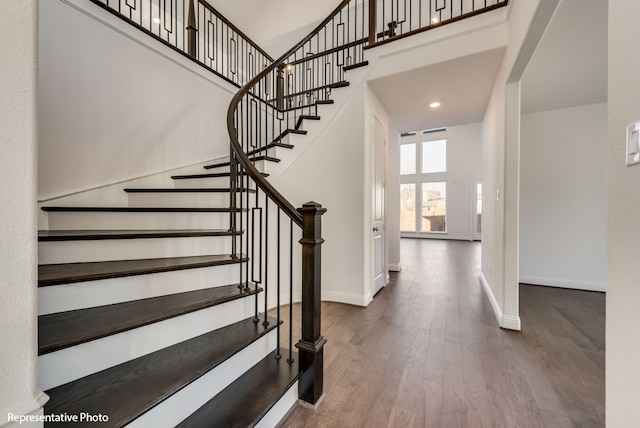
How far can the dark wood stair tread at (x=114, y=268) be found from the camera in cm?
121

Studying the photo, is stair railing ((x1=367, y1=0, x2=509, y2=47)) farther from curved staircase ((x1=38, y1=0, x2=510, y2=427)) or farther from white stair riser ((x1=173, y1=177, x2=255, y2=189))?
white stair riser ((x1=173, y1=177, x2=255, y2=189))

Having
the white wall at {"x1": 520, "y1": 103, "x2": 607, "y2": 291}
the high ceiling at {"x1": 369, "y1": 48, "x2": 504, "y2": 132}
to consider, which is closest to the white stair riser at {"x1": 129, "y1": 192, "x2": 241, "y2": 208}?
the high ceiling at {"x1": 369, "y1": 48, "x2": 504, "y2": 132}

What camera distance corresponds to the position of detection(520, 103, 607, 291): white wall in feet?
11.6

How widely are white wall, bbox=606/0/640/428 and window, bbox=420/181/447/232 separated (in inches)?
372

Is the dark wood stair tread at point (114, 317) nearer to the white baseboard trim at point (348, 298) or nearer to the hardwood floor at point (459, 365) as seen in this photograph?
the hardwood floor at point (459, 365)

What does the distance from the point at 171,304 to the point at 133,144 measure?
7.01 ft

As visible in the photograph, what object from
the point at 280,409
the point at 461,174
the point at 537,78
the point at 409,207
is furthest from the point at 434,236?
the point at 280,409

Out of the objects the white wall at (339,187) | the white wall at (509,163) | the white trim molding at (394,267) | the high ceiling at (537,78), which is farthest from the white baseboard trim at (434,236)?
the white wall at (339,187)

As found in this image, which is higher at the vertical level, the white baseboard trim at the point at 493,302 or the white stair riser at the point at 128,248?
the white stair riser at the point at 128,248

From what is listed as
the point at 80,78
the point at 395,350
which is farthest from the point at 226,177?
the point at 395,350

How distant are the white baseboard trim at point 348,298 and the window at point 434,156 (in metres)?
7.96

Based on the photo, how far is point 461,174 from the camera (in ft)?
30.3

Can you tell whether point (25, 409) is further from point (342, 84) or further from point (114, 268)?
point (342, 84)

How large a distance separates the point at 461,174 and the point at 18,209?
1038 centimetres
